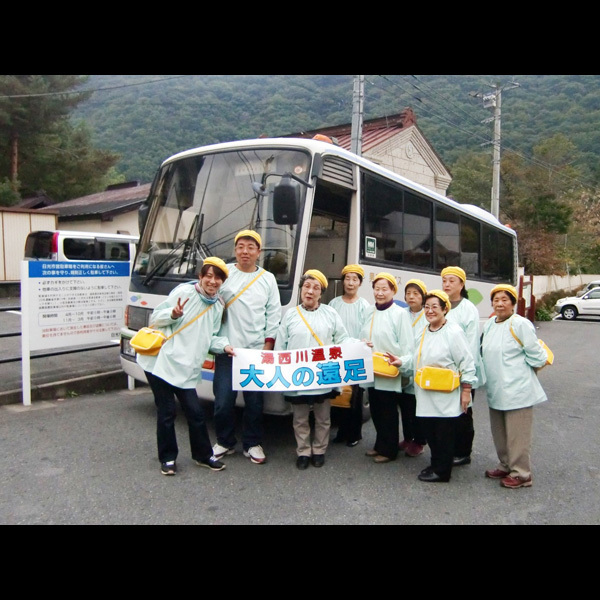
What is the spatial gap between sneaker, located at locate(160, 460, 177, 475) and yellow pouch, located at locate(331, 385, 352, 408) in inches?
60.8

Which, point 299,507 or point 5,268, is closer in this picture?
point 299,507

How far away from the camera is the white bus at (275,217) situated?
16.4 ft

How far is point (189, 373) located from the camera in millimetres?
4168

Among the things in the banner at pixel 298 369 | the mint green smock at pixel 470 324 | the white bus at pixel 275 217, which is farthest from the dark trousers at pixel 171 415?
the mint green smock at pixel 470 324

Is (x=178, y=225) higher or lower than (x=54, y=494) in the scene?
higher

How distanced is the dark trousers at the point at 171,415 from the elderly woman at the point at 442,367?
1.77 meters

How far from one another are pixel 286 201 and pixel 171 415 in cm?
205

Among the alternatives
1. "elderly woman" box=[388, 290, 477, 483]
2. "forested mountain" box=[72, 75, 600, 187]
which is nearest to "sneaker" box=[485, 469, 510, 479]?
"elderly woman" box=[388, 290, 477, 483]

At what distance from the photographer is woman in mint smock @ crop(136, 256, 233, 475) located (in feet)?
13.6

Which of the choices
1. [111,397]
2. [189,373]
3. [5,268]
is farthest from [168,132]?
[189,373]

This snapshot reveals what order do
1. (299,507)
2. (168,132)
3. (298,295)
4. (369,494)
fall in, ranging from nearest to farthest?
(299,507) < (369,494) < (298,295) < (168,132)

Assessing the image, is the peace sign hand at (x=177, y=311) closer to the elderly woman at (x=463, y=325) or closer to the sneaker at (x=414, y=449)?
the elderly woman at (x=463, y=325)

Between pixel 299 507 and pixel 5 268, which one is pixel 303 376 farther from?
pixel 5 268

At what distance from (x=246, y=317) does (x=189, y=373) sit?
2.25 feet
